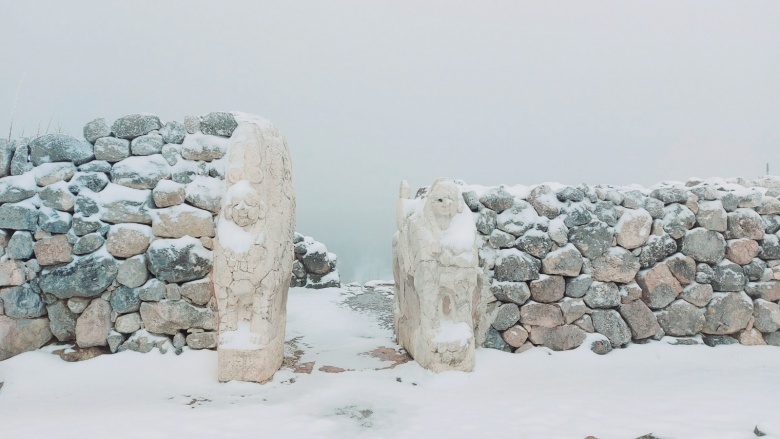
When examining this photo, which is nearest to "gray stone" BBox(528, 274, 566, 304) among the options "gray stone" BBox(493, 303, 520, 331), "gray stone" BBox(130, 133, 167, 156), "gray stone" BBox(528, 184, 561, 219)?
"gray stone" BBox(493, 303, 520, 331)

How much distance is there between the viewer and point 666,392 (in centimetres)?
375

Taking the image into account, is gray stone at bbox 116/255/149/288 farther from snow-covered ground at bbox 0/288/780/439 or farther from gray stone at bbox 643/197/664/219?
gray stone at bbox 643/197/664/219

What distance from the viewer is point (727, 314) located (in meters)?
4.95

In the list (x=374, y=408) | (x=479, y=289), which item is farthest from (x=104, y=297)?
(x=479, y=289)

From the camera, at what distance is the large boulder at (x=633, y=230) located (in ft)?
16.3

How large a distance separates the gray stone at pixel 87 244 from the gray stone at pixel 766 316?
6.74 metres

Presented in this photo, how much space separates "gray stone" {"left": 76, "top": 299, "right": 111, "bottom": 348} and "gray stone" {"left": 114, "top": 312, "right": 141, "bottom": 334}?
0.09 meters

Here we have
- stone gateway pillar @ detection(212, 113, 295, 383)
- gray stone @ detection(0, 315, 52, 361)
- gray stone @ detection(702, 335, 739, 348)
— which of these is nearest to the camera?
stone gateway pillar @ detection(212, 113, 295, 383)

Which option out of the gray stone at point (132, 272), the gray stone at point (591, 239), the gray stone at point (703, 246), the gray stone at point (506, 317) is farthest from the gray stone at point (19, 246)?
the gray stone at point (703, 246)

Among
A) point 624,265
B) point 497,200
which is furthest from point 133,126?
point 624,265

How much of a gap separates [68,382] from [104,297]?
29.1 inches

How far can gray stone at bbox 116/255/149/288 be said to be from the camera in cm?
412

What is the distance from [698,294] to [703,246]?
0.53 m

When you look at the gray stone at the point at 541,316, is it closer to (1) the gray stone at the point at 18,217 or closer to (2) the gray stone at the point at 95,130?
(2) the gray stone at the point at 95,130
